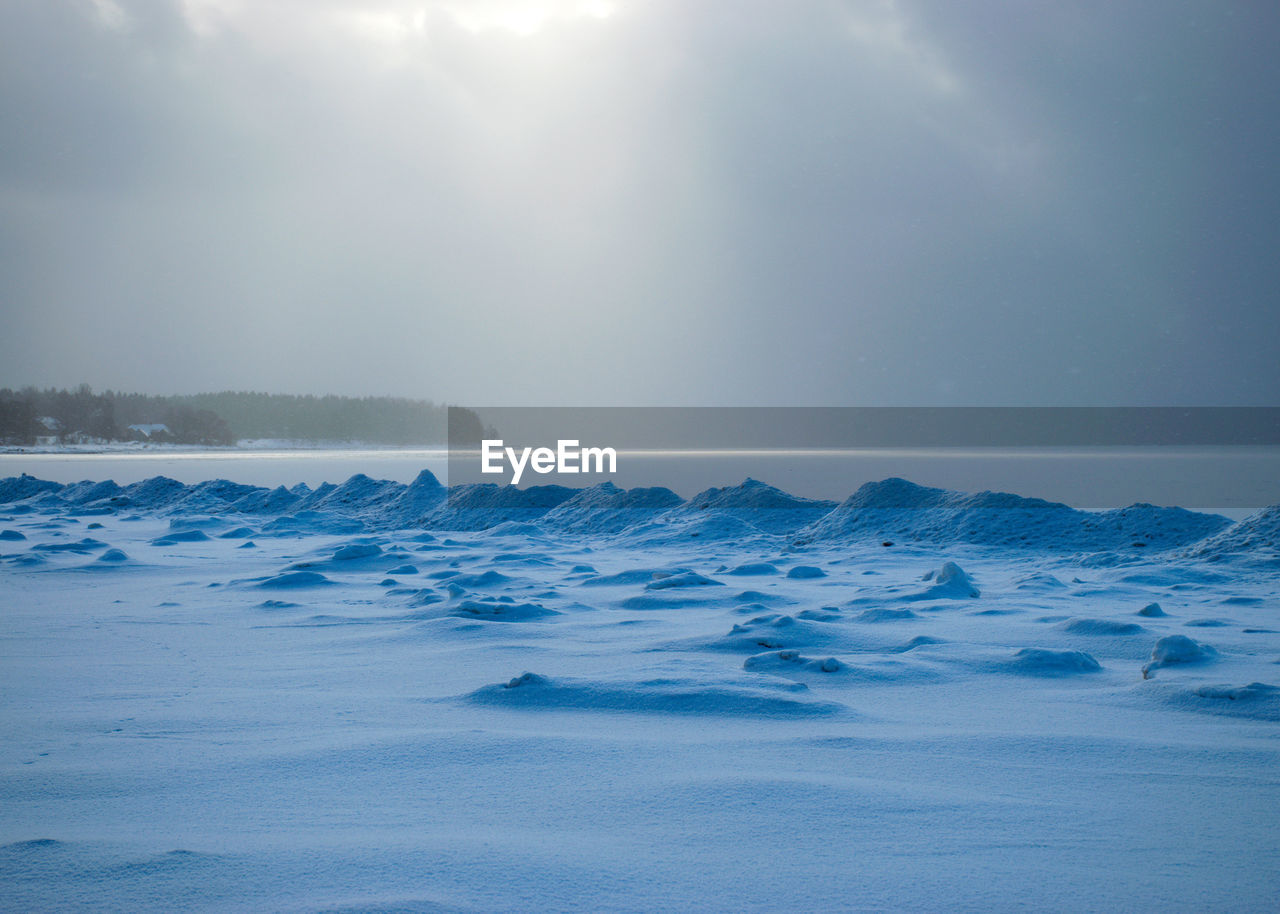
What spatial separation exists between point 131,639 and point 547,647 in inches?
83.1

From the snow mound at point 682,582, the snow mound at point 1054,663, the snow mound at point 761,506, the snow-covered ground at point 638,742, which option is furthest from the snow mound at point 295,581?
the snow mound at point 761,506

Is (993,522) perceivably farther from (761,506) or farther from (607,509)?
(607,509)

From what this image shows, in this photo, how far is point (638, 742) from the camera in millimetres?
2693

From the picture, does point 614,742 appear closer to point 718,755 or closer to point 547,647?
point 718,755

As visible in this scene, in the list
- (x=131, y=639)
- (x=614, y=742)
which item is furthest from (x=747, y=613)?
(x=131, y=639)

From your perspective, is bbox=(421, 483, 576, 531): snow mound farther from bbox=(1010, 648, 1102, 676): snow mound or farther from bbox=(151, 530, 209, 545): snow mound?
bbox=(1010, 648, 1102, 676): snow mound

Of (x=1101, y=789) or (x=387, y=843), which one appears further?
(x=1101, y=789)

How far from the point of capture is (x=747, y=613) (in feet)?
17.1

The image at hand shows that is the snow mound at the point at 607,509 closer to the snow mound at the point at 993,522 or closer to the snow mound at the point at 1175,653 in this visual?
the snow mound at the point at 993,522

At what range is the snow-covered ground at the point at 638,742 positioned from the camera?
5.86 feet

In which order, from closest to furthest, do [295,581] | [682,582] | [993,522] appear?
[682,582]
[295,581]
[993,522]

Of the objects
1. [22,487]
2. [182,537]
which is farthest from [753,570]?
[22,487]

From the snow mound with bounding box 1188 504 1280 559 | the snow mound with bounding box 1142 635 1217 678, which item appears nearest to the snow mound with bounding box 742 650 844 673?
the snow mound with bounding box 1142 635 1217 678

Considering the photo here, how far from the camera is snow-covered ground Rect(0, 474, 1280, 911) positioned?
1.79 m
